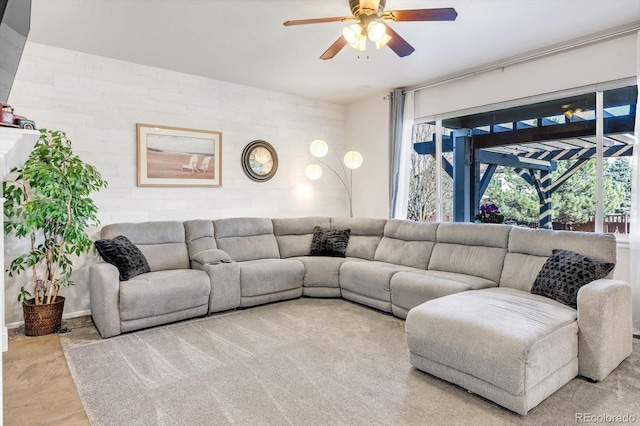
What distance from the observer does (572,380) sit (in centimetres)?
251

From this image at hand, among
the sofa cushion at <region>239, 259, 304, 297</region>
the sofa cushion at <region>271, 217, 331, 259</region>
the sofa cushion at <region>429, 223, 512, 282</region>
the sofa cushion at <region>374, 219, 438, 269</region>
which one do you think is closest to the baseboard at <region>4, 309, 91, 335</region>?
the sofa cushion at <region>239, 259, 304, 297</region>

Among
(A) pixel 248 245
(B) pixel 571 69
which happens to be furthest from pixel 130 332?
(B) pixel 571 69

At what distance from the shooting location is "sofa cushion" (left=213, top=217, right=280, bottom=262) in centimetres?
456

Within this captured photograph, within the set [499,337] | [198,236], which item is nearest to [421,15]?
[499,337]

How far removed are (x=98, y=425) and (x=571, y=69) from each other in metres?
4.76

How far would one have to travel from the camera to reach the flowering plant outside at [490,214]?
4.22 metres

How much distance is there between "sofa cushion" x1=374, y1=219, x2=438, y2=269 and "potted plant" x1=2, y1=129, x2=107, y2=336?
315cm

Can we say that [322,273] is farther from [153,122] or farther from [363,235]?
[153,122]

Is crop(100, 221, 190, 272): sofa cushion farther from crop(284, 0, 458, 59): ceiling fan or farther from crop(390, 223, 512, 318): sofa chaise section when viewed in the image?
crop(284, 0, 458, 59): ceiling fan

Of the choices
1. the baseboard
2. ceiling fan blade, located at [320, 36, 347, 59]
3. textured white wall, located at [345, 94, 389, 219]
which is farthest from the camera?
textured white wall, located at [345, 94, 389, 219]

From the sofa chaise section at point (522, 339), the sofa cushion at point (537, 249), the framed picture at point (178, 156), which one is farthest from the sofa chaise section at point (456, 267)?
the framed picture at point (178, 156)

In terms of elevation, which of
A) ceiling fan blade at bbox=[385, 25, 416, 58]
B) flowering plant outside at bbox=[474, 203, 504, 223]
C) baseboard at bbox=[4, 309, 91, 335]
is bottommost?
baseboard at bbox=[4, 309, 91, 335]

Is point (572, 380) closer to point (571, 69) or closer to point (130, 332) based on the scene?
point (571, 69)

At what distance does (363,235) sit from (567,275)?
2.57 m
